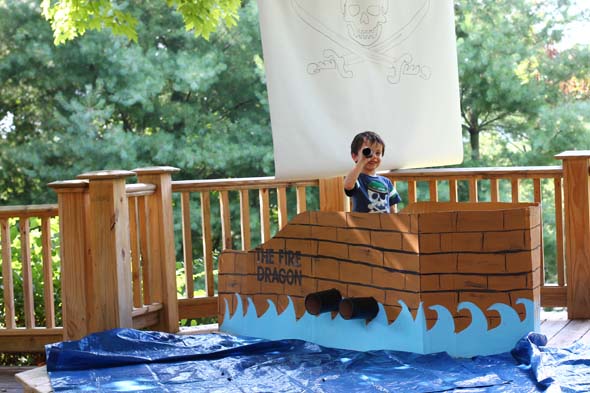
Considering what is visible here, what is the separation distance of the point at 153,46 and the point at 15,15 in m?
1.72

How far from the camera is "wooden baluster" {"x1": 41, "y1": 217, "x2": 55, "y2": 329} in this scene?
5.15m

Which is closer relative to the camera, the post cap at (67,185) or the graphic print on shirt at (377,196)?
the graphic print on shirt at (377,196)

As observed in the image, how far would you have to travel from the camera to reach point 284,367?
13.8 ft

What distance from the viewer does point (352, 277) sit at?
175 inches

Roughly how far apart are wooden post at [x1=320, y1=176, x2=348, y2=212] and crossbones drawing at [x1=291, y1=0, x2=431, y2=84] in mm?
712

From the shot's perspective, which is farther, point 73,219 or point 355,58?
point 355,58

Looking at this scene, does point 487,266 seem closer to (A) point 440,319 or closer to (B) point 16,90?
(A) point 440,319

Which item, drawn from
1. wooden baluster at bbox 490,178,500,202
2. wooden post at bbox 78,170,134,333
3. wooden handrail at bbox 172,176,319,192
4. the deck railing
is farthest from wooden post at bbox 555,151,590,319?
wooden post at bbox 78,170,134,333

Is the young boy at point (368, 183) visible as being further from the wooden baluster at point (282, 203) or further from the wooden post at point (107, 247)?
the wooden post at point (107, 247)

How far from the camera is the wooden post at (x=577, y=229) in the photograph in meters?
5.29

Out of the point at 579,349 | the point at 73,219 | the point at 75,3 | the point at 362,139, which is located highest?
the point at 75,3

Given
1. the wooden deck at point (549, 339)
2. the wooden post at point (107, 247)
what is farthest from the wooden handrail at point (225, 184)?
the wooden deck at point (549, 339)

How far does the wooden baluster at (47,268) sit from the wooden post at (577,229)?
9.43 feet

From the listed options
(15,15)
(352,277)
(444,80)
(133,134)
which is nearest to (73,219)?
(352,277)
